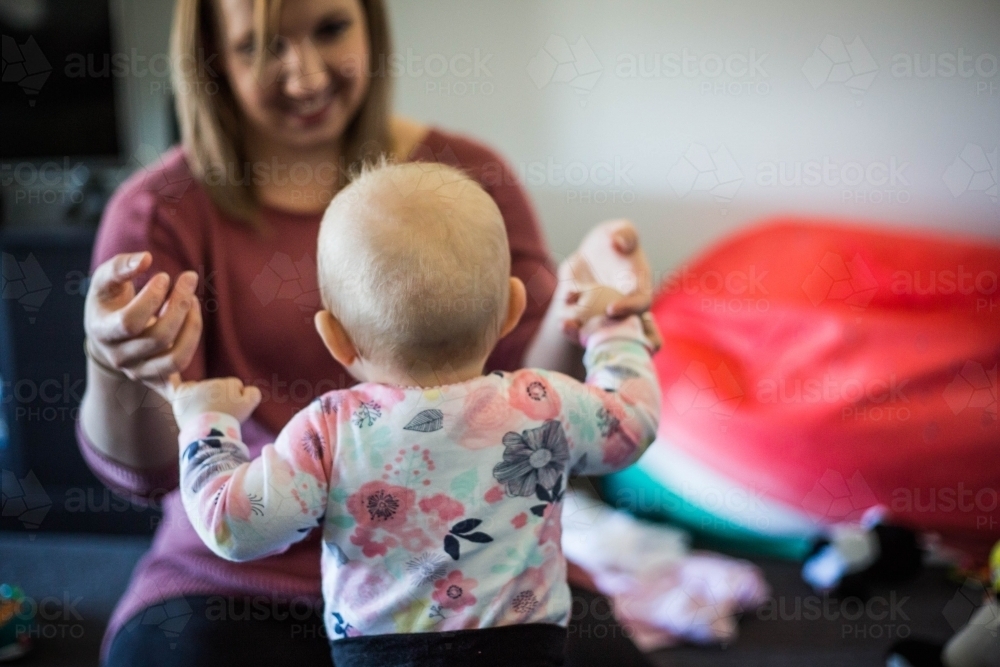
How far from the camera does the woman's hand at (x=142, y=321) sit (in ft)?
1.79

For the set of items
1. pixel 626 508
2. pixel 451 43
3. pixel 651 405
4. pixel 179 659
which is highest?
pixel 451 43

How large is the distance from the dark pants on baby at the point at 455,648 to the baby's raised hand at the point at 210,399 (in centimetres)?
17

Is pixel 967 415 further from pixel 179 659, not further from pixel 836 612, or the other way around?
pixel 179 659

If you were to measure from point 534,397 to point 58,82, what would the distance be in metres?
1.39

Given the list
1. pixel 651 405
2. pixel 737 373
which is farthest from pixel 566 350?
pixel 737 373

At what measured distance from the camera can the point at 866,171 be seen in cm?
184

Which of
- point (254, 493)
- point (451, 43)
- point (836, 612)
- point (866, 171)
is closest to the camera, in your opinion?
point (254, 493)

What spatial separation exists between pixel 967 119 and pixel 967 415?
0.71 m

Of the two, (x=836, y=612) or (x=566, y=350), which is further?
(x=836, y=612)

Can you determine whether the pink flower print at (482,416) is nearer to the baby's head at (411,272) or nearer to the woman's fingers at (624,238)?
the baby's head at (411,272)

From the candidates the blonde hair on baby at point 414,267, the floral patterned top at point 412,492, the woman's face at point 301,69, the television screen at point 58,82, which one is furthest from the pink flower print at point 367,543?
the television screen at point 58,82

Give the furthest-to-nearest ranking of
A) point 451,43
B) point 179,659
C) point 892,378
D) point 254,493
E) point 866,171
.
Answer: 1. point 866,171
2. point 451,43
3. point 892,378
4. point 179,659
5. point 254,493

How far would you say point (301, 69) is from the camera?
683 millimetres

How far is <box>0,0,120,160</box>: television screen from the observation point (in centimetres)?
146
